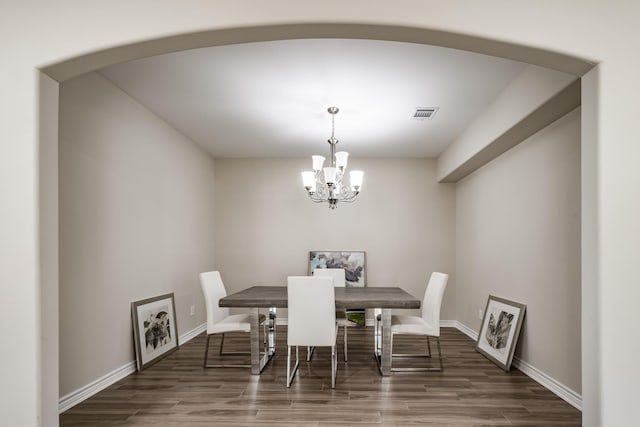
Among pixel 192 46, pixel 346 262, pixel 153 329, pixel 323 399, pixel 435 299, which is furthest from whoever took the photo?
pixel 346 262

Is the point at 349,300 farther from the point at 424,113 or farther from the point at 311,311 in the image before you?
the point at 424,113

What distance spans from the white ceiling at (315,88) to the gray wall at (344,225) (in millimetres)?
1026

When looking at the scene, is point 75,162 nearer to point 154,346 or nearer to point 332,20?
point 154,346

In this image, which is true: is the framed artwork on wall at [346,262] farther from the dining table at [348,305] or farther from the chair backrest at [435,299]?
the dining table at [348,305]

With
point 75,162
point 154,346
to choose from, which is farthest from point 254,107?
point 154,346

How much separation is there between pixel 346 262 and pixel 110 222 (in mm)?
3398

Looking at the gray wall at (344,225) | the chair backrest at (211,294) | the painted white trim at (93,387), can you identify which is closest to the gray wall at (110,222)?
the painted white trim at (93,387)

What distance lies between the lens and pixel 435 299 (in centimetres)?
376

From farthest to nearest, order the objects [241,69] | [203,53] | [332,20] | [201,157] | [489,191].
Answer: [201,157] → [489,191] → [241,69] → [203,53] → [332,20]

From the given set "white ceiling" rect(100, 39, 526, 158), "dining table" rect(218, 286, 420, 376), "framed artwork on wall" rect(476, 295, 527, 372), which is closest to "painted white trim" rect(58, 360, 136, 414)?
"dining table" rect(218, 286, 420, 376)

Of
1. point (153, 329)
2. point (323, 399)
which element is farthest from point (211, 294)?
point (323, 399)

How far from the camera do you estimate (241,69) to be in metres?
3.06

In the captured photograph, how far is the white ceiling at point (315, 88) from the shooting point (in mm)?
2830

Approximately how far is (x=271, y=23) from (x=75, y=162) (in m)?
1.99
